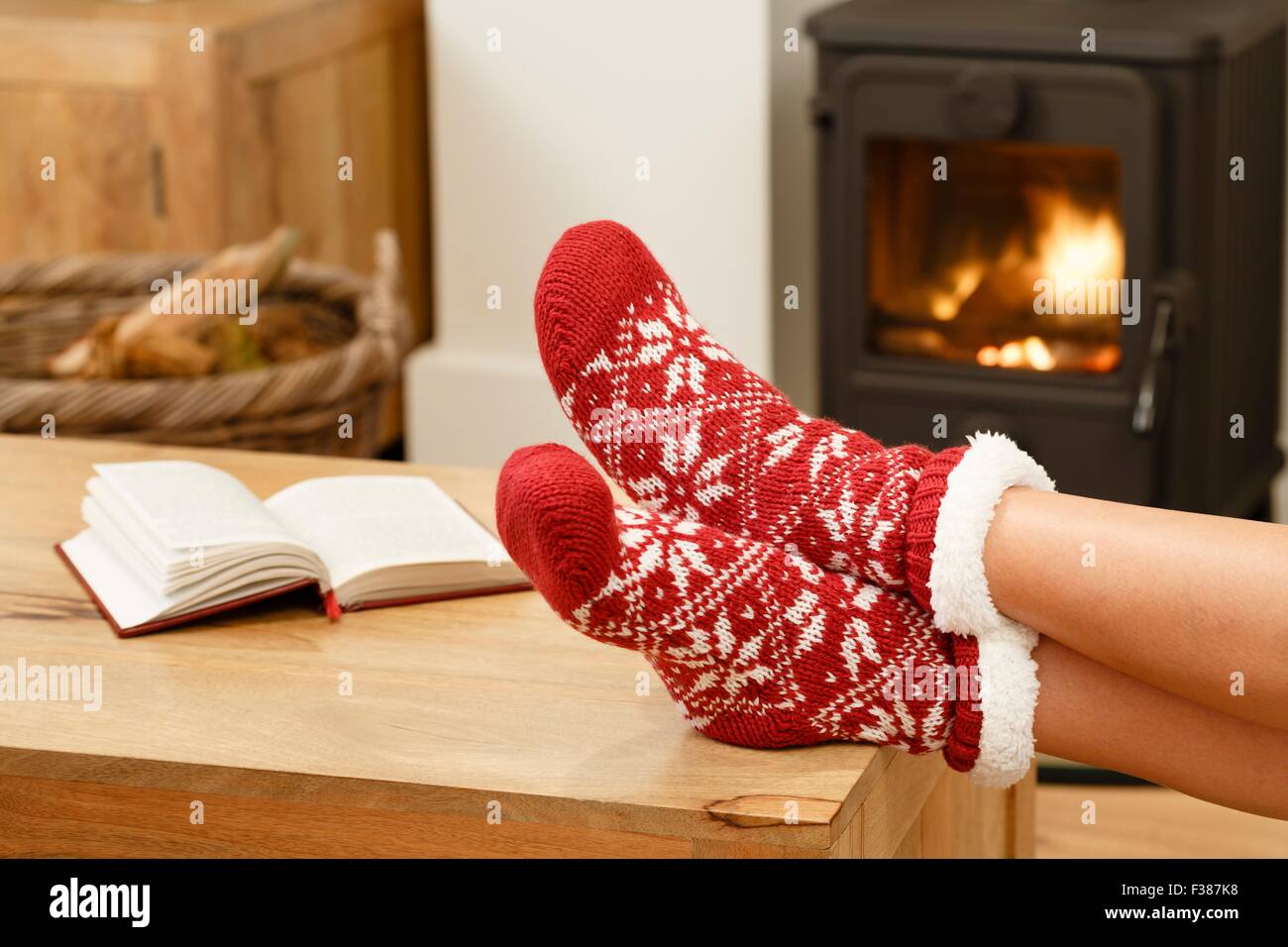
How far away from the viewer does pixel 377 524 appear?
4.19 ft

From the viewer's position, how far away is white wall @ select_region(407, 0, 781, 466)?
246 centimetres

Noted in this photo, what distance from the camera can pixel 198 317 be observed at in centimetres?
186

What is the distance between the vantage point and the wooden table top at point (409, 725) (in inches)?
38.3

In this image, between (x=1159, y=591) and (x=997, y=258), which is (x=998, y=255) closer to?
(x=997, y=258)

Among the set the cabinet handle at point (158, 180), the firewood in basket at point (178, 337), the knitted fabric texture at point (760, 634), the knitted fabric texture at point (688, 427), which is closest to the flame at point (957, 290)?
the firewood in basket at point (178, 337)

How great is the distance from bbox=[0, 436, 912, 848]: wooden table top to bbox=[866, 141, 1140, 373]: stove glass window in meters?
→ 1.15

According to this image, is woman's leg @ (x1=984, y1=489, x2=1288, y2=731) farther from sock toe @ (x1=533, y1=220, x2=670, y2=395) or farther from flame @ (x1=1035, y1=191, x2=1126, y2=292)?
flame @ (x1=1035, y1=191, x2=1126, y2=292)

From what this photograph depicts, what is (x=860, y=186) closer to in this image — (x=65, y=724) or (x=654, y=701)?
(x=654, y=701)

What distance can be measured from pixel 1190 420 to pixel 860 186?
1.66 feet

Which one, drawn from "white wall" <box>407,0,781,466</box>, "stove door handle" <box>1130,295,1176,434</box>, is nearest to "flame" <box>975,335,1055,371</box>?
"stove door handle" <box>1130,295,1176,434</box>

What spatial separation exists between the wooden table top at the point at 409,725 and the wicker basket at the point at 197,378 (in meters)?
0.49

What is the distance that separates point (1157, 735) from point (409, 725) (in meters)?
0.44

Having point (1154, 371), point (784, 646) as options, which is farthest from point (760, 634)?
point (1154, 371)

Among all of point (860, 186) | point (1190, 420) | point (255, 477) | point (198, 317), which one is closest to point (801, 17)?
point (860, 186)
